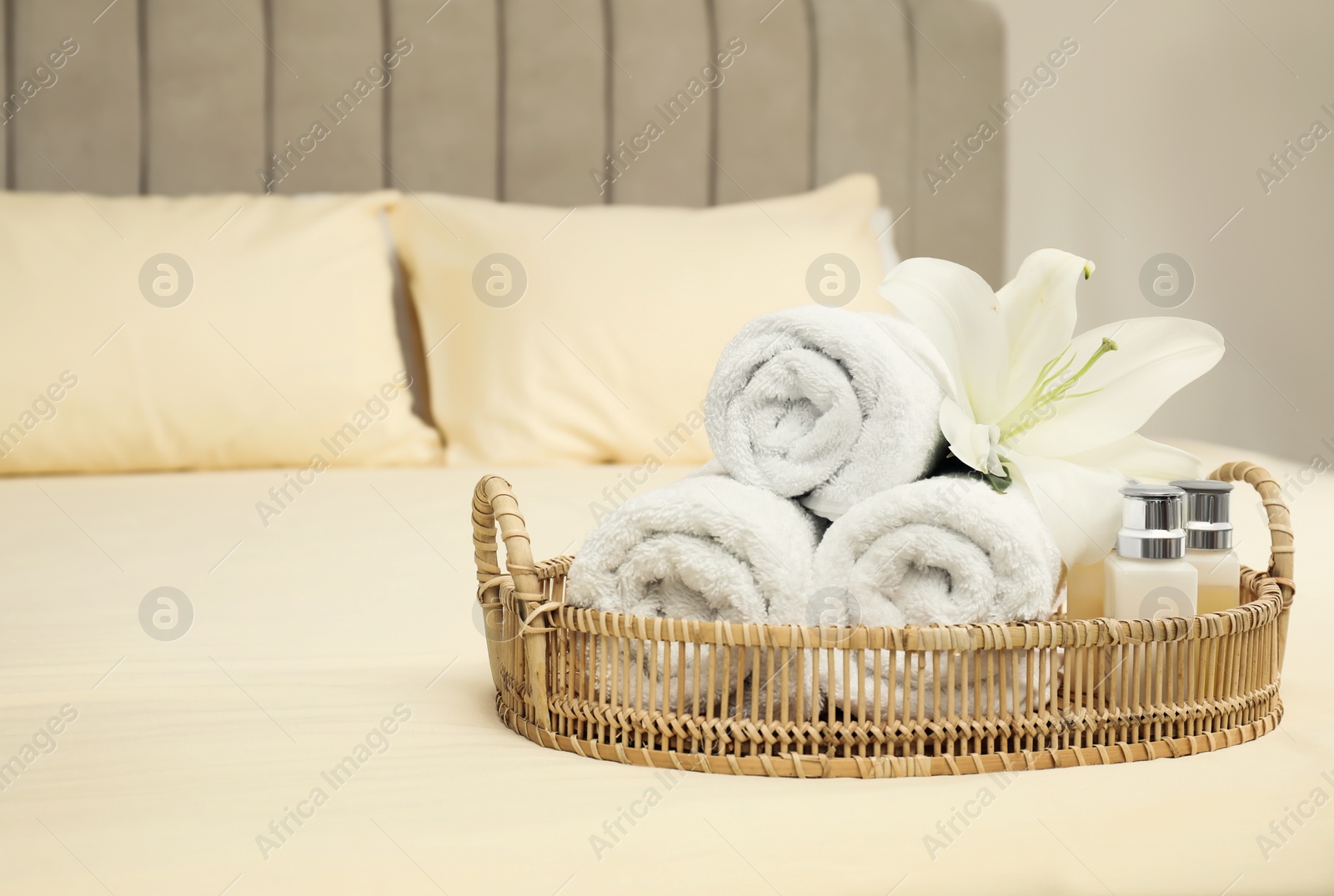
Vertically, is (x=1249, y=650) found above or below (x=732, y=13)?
below

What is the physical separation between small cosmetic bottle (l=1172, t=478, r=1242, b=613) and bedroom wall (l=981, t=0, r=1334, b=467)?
1766mm

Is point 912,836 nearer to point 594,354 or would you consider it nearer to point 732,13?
point 594,354

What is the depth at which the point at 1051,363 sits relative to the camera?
708 mm

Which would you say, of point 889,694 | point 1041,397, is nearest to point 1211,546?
point 1041,397

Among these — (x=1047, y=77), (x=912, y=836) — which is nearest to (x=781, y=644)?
(x=912, y=836)

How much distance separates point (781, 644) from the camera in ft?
1.91

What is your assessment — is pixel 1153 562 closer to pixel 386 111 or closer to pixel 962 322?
pixel 962 322

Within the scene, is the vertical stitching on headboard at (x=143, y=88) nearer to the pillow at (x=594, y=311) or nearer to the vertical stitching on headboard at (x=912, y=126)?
the pillow at (x=594, y=311)

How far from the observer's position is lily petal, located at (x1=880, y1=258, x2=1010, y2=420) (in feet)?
2.36

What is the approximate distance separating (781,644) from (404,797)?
0.20 metres

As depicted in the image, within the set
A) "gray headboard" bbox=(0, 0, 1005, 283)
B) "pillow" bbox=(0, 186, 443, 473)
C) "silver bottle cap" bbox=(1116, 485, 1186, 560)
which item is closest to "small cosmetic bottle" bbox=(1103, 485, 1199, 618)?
"silver bottle cap" bbox=(1116, 485, 1186, 560)

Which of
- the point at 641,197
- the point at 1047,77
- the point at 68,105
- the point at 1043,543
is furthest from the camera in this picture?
the point at 1047,77

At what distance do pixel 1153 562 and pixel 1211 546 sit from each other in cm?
6

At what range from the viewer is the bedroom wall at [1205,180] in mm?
2229
